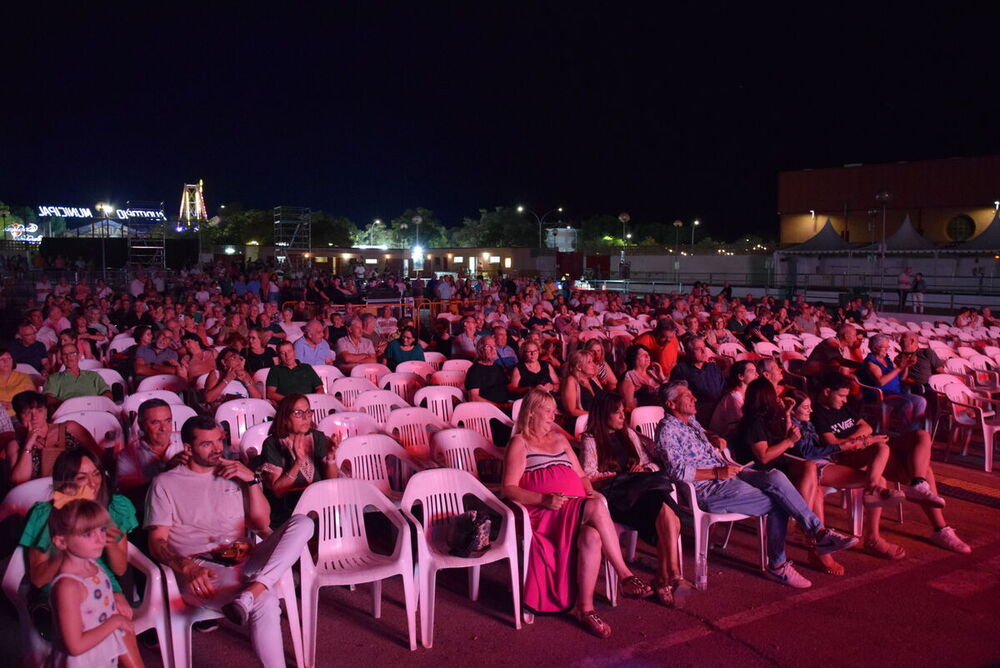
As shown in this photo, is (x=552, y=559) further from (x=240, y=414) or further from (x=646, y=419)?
(x=240, y=414)

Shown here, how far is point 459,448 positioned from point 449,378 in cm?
246

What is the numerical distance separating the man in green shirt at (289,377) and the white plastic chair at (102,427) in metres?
1.34

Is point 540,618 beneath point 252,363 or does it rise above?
beneath

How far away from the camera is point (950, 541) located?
4875 millimetres

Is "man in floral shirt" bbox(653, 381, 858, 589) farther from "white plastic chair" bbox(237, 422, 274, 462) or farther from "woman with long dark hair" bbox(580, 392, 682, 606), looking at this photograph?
"white plastic chair" bbox(237, 422, 274, 462)

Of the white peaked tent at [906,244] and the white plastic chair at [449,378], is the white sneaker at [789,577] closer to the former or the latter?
the white plastic chair at [449,378]

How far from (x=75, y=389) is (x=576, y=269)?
1444 inches

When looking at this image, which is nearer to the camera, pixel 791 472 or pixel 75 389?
pixel 791 472

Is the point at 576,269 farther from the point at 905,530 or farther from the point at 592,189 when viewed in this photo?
the point at 592,189

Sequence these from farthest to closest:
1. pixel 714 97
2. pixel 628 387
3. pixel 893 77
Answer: pixel 714 97 < pixel 893 77 < pixel 628 387

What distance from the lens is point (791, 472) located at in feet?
16.0

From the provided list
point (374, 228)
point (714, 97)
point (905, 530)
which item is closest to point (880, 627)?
point (905, 530)

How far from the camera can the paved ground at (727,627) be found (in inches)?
139

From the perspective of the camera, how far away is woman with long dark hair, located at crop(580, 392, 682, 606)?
4195mm
